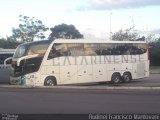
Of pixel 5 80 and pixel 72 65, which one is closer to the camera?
pixel 72 65

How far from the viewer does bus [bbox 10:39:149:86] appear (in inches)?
1119

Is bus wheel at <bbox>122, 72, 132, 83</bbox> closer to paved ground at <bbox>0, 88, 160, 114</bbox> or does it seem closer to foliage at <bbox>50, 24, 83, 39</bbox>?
paved ground at <bbox>0, 88, 160, 114</bbox>

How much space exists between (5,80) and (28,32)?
6502 cm

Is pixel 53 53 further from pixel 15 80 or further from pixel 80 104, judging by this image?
pixel 80 104

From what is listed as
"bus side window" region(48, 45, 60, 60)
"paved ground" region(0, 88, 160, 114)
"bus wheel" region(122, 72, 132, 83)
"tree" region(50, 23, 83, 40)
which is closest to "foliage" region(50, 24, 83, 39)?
"tree" region(50, 23, 83, 40)

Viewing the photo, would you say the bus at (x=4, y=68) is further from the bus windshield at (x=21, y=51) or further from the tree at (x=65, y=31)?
the tree at (x=65, y=31)

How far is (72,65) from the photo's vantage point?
29703 mm

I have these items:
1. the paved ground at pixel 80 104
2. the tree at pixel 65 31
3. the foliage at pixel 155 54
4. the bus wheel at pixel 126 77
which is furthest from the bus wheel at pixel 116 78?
the tree at pixel 65 31

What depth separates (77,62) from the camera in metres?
29.8

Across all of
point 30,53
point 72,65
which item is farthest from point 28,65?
point 72,65

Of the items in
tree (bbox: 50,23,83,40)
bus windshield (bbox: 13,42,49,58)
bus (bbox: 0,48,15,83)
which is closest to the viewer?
bus windshield (bbox: 13,42,49,58)

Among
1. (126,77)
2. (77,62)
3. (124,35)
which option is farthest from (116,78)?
(124,35)

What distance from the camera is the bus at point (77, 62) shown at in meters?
28.4

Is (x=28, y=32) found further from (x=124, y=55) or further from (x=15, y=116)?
(x=15, y=116)
